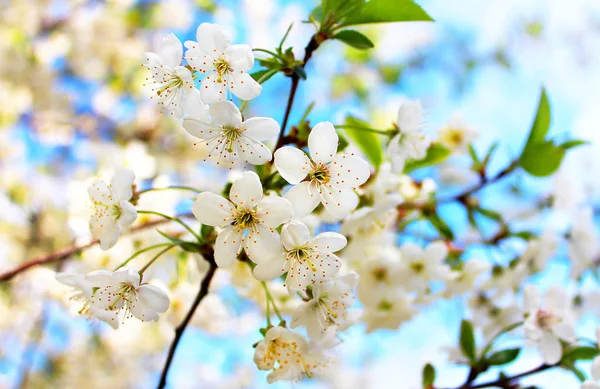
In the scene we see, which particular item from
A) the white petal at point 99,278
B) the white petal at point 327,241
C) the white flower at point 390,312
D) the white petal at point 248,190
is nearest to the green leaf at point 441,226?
the white flower at point 390,312

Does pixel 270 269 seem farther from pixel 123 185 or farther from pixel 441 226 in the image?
pixel 441 226

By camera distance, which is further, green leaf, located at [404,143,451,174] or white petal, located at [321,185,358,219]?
green leaf, located at [404,143,451,174]

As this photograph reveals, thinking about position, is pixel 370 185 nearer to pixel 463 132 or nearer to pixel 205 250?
pixel 205 250

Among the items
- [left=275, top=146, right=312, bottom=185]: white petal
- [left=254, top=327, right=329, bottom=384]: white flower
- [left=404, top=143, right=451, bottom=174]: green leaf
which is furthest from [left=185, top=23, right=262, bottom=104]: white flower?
[left=404, top=143, right=451, bottom=174]: green leaf

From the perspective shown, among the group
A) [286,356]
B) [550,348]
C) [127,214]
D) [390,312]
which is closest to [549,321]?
[550,348]

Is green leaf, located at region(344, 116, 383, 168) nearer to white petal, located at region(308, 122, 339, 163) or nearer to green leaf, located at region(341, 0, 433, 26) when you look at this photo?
green leaf, located at region(341, 0, 433, 26)

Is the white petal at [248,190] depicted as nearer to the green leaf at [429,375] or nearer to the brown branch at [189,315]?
the brown branch at [189,315]

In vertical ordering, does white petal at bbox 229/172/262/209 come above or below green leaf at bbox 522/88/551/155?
below
